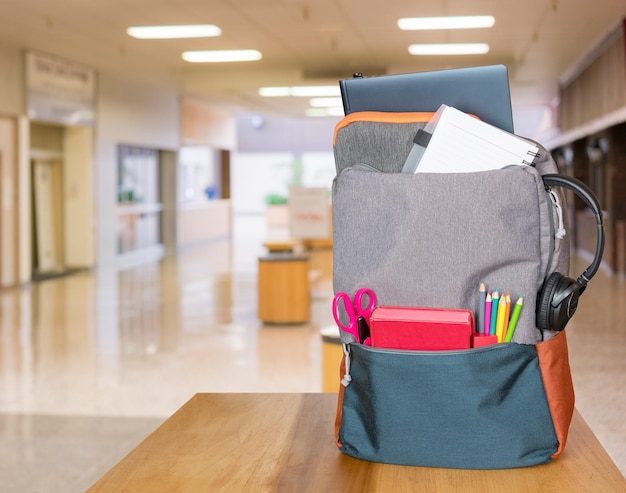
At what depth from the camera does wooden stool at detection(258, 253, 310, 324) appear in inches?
307

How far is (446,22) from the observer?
31.1ft

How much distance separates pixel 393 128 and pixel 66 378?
478cm

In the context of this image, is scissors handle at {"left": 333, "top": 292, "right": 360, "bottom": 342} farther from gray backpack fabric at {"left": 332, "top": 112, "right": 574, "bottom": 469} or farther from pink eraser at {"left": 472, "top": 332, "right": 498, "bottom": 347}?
pink eraser at {"left": 472, "top": 332, "right": 498, "bottom": 347}

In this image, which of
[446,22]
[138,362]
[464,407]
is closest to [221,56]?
[446,22]

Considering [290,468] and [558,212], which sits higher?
[558,212]

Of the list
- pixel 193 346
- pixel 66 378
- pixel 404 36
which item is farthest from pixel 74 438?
pixel 404 36

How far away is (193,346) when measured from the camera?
21.9 feet

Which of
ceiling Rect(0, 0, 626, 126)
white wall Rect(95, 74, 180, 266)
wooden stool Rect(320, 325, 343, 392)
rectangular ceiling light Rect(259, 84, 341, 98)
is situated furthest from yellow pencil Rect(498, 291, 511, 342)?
rectangular ceiling light Rect(259, 84, 341, 98)

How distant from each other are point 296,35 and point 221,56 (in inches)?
78.7

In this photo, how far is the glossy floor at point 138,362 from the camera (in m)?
4.11

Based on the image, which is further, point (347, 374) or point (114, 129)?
point (114, 129)

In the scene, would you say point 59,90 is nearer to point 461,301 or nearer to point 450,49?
point 450,49

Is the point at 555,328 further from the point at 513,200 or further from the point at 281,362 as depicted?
the point at 281,362

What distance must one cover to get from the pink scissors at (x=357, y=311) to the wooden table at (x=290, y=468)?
0.58 ft
